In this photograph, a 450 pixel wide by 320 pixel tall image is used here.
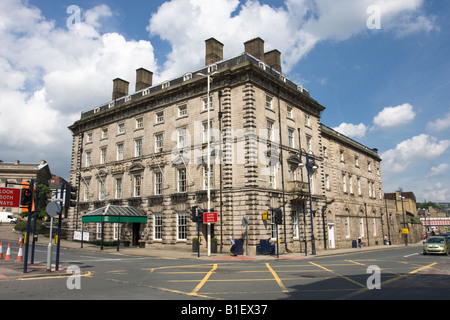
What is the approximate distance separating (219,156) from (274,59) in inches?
564

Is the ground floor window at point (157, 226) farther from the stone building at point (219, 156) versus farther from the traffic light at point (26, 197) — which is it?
the traffic light at point (26, 197)

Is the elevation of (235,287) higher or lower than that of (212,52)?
lower

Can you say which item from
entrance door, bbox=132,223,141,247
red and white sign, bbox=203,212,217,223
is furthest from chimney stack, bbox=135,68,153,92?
red and white sign, bbox=203,212,217,223

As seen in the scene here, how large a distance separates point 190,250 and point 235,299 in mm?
22240

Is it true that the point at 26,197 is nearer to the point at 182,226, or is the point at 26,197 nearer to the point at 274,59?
the point at 182,226

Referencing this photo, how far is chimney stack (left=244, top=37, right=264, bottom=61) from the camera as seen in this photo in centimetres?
3462

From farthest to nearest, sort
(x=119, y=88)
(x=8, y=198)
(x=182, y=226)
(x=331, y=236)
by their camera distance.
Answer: (x=119, y=88), (x=331, y=236), (x=182, y=226), (x=8, y=198)

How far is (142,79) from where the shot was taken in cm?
4319

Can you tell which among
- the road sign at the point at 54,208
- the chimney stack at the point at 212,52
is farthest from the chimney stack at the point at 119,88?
the road sign at the point at 54,208

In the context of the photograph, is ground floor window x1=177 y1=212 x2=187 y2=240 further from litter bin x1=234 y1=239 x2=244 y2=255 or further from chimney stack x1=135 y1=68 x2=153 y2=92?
chimney stack x1=135 y1=68 x2=153 y2=92

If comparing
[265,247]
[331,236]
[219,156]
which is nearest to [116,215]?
[219,156]

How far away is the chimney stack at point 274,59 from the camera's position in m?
37.1

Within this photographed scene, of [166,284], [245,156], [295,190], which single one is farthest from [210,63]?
[166,284]

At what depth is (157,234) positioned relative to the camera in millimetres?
34594
